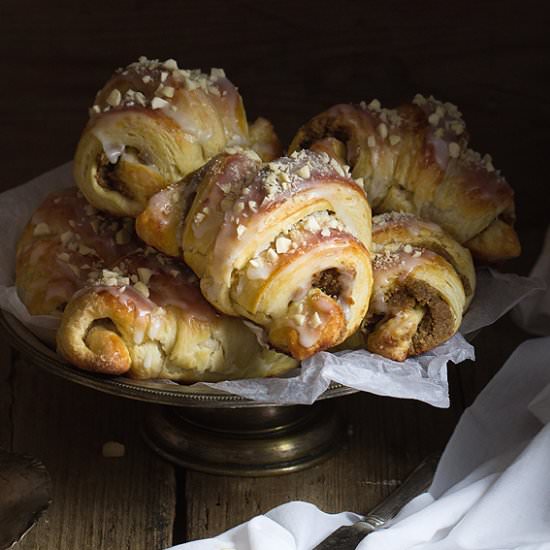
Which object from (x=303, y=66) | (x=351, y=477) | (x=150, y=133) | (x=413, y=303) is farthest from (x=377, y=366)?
(x=303, y=66)

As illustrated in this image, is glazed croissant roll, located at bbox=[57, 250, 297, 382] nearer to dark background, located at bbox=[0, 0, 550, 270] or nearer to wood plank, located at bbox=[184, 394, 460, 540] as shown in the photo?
wood plank, located at bbox=[184, 394, 460, 540]

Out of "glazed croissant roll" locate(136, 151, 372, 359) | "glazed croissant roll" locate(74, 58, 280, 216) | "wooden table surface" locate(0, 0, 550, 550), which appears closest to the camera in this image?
"glazed croissant roll" locate(136, 151, 372, 359)

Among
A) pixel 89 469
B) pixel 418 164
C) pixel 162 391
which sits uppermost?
pixel 418 164

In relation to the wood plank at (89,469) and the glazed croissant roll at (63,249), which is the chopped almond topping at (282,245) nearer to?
the glazed croissant roll at (63,249)

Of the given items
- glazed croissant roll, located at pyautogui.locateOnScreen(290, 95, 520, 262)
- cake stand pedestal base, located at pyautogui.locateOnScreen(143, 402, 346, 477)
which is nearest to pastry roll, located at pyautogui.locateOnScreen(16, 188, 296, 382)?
cake stand pedestal base, located at pyautogui.locateOnScreen(143, 402, 346, 477)

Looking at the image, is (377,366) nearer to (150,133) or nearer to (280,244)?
(280,244)

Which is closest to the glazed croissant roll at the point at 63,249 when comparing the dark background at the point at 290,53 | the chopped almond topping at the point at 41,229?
the chopped almond topping at the point at 41,229
